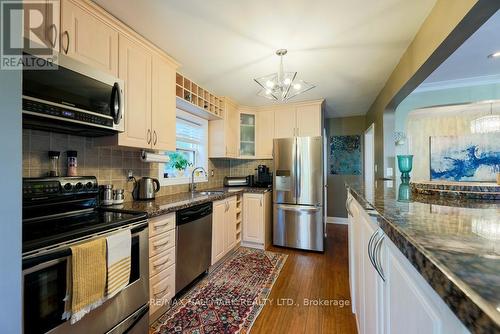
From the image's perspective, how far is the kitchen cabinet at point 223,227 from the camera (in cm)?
253

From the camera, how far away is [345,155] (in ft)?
15.0

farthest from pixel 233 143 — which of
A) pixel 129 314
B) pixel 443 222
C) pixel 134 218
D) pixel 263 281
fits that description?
pixel 443 222

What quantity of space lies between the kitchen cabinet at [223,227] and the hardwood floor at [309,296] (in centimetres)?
77

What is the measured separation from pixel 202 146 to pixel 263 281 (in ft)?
6.96

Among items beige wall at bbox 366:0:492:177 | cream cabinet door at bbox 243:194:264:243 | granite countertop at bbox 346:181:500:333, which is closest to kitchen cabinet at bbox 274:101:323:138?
beige wall at bbox 366:0:492:177

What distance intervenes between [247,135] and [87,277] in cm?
308

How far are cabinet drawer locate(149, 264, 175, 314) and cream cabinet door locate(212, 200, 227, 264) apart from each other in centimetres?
68

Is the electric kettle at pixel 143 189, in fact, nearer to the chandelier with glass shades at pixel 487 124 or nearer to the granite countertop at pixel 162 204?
the granite countertop at pixel 162 204

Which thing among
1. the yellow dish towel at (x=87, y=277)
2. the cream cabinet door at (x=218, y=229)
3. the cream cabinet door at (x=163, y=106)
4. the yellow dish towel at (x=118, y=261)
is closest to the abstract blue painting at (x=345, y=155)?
the cream cabinet door at (x=218, y=229)

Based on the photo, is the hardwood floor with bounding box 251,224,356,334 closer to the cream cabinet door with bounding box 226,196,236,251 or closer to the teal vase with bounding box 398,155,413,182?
the cream cabinet door with bounding box 226,196,236,251

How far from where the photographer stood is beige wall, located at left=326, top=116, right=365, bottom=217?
4535 millimetres

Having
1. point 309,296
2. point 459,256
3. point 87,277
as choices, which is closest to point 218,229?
point 309,296

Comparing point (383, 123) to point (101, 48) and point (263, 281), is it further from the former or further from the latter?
point (101, 48)

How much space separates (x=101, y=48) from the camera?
5.00 feet
